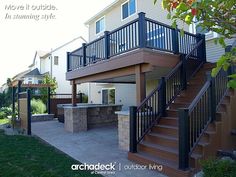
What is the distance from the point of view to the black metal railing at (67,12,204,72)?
276 inches

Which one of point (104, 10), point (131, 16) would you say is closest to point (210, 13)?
point (131, 16)

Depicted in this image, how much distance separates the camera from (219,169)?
423 cm

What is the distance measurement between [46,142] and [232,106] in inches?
252

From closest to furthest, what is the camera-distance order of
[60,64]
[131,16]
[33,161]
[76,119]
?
[33,161] < [76,119] < [131,16] < [60,64]

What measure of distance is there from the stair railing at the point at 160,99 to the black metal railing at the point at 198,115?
1435mm

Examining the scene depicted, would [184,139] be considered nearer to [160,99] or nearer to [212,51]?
[160,99]

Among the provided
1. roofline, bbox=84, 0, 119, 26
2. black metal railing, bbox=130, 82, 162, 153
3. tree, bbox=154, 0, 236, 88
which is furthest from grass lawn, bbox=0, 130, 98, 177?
roofline, bbox=84, 0, 119, 26

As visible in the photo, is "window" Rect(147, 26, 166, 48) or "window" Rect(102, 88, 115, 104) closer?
"window" Rect(147, 26, 166, 48)

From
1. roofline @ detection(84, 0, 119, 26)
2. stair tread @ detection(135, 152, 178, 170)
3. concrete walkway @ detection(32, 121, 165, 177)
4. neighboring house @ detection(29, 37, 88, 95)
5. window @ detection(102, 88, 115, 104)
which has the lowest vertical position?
concrete walkway @ detection(32, 121, 165, 177)

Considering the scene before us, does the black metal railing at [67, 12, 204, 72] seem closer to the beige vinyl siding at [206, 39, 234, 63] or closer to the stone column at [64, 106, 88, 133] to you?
the beige vinyl siding at [206, 39, 234, 63]

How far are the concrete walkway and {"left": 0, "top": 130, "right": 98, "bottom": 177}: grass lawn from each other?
1.41 feet

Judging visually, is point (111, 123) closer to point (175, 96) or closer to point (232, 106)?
point (175, 96)

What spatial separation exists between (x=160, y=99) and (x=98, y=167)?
2549 mm

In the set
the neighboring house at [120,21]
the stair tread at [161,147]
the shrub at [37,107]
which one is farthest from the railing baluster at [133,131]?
the shrub at [37,107]
